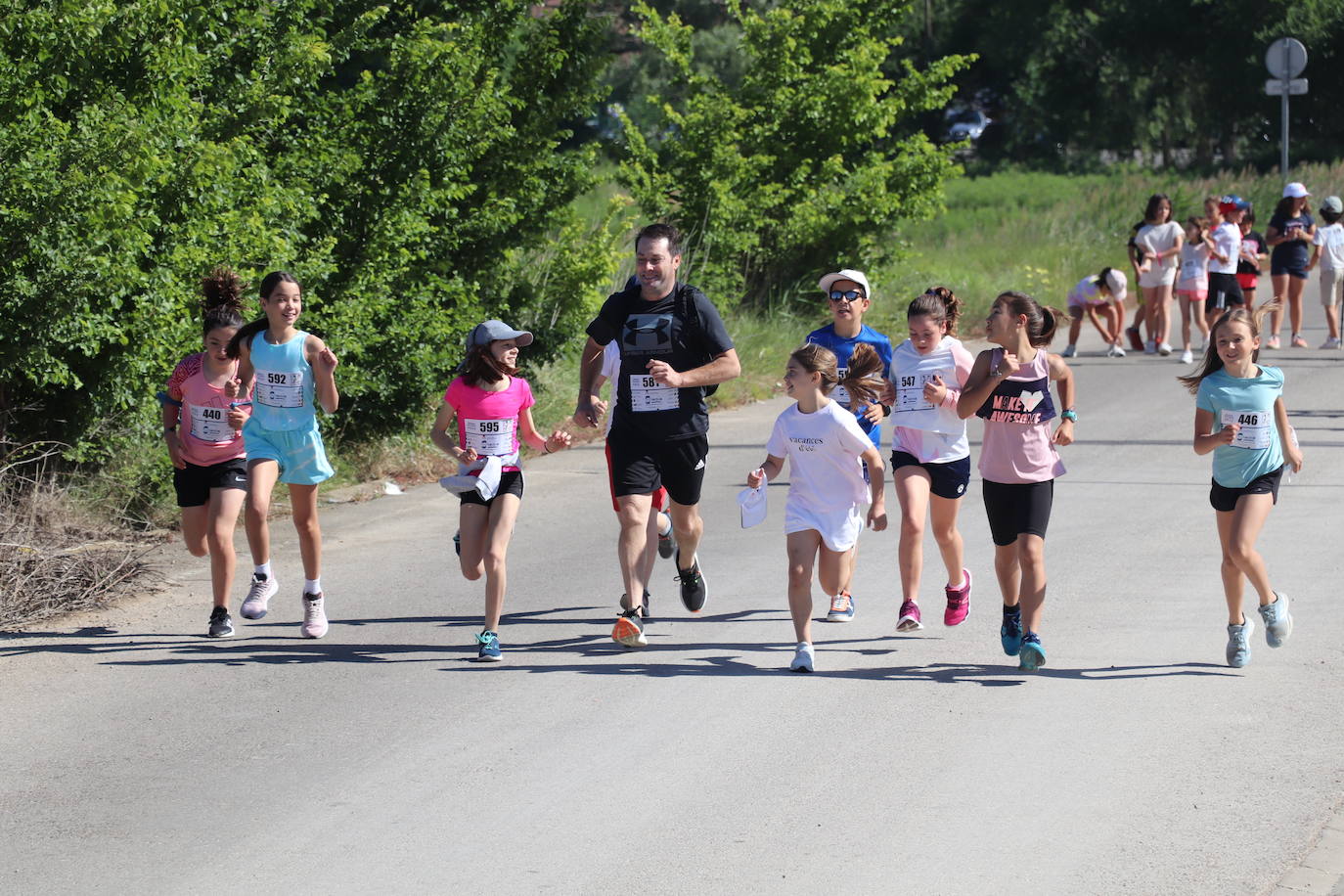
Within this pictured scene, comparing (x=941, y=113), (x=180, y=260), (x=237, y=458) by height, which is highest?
(x=941, y=113)

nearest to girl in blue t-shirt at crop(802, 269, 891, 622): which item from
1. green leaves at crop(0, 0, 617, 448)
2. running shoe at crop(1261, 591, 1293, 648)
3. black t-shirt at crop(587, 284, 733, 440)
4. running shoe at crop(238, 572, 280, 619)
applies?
black t-shirt at crop(587, 284, 733, 440)

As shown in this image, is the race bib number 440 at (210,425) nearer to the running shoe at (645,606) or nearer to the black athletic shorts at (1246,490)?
the running shoe at (645,606)

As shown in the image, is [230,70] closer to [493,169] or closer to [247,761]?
[493,169]

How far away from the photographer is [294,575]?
9.25 m

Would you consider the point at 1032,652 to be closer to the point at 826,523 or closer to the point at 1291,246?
the point at 826,523

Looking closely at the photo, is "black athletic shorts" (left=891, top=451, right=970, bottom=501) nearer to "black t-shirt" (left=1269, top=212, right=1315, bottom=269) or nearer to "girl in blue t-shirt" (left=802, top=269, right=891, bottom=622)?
"girl in blue t-shirt" (left=802, top=269, right=891, bottom=622)

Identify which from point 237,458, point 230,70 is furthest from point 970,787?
point 230,70

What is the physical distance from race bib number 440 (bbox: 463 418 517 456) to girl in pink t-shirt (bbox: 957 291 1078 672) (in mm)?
2064

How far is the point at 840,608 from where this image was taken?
8188 millimetres

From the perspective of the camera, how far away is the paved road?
5152 millimetres

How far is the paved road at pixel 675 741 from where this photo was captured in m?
5.15

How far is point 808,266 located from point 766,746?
13.6 meters

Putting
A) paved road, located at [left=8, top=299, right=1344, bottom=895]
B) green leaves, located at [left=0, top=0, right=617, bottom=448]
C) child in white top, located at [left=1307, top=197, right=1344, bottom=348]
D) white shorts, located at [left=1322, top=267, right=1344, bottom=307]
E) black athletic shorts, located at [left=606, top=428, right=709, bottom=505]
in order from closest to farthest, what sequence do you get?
1. paved road, located at [left=8, top=299, right=1344, bottom=895]
2. black athletic shorts, located at [left=606, top=428, right=709, bottom=505]
3. green leaves, located at [left=0, top=0, right=617, bottom=448]
4. child in white top, located at [left=1307, top=197, right=1344, bottom=348]
5. white shorts, located at [left=1322, top=267, right=1344, bottom=307]

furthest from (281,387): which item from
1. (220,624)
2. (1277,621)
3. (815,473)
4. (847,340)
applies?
(1277,621)
